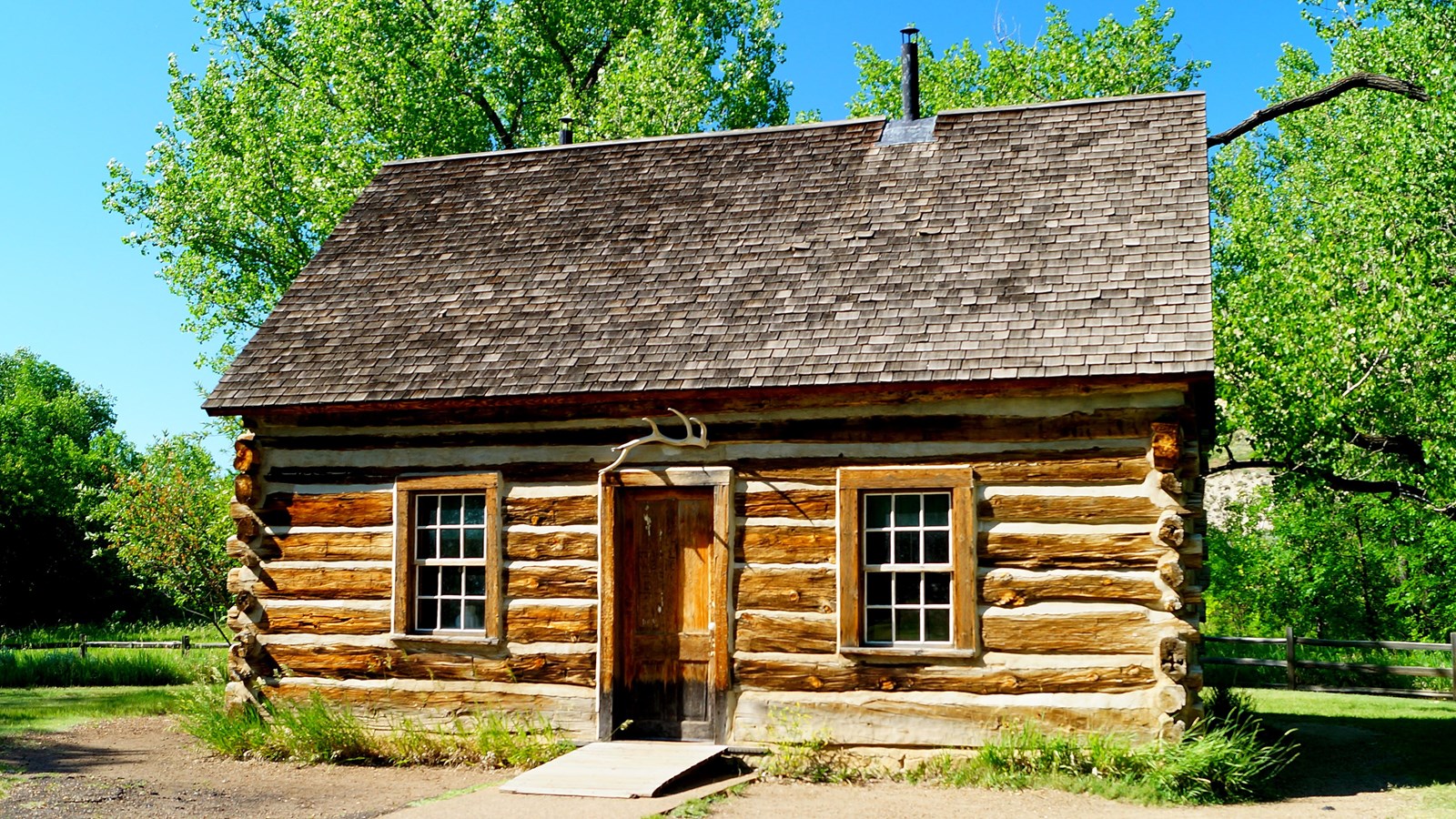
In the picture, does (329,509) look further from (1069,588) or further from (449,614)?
(1069,588)

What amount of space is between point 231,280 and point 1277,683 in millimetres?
19665

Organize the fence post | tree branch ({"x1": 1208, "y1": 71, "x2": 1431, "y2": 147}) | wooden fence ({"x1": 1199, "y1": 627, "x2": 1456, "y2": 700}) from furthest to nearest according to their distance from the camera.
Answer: tree branch ({"x1": 1208, "y1": 71, "x2": 1431, "y2": 147}), the fence post, wooden fence ({"x1": 1199, "y1": 627, "x2": 1456, "y2": 700})

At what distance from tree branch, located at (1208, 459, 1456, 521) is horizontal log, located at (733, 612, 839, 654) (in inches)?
352

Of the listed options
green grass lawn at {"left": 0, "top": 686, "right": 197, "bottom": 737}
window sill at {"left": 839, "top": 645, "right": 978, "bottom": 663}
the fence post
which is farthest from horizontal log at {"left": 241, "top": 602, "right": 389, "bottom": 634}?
the fence post

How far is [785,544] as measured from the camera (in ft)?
35.8

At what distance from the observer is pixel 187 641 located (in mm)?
21531

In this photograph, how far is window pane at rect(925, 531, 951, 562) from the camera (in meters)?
10.6

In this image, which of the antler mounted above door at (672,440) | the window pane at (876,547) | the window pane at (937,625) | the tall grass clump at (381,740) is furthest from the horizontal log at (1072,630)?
the tall grass clump at (381,740)

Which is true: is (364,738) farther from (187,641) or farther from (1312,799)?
(187,641)

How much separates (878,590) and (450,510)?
4.03 m

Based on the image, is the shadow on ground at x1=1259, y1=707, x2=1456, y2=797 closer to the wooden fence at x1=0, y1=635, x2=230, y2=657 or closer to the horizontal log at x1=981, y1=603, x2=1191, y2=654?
the horizontal log at x1=981, y1=603, x2=1191, y2=654

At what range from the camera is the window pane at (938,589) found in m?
10.5

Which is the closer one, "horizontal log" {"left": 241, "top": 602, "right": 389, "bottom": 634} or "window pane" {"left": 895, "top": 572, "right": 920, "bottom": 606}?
"window pane" {"left": 895, "top": 572, "right": 920, "bottom": 606}

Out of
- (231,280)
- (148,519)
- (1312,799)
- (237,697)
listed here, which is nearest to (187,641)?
(148,519)
